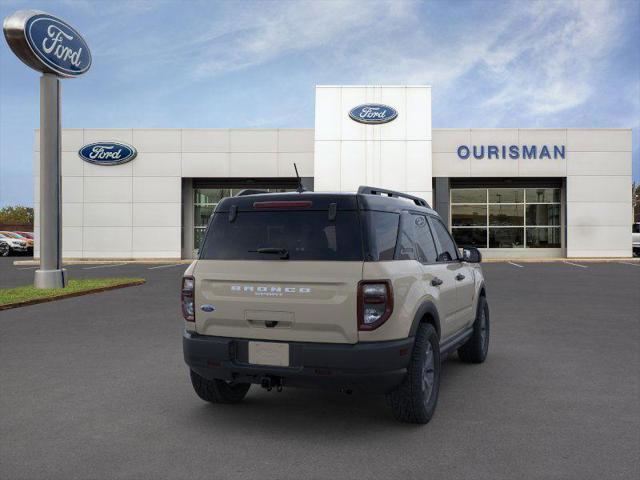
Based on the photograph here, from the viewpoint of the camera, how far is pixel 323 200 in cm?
418

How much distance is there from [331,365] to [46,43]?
548 inches

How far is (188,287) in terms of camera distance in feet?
14.3

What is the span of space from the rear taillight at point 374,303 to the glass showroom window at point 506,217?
27.2 metres

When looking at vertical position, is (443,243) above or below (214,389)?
above

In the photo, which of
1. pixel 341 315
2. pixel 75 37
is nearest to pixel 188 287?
pixel 341 315

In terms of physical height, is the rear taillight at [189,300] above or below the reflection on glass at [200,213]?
below

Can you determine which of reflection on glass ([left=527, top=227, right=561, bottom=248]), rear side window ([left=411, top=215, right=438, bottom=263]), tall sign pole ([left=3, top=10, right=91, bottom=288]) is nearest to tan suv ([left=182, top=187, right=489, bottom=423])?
rear side window ([left=411, top=215, right=438, bottom=263])

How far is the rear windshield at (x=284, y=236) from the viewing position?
159 inches

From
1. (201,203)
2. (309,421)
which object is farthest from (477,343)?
(201,203)

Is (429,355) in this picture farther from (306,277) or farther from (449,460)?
(306,277)

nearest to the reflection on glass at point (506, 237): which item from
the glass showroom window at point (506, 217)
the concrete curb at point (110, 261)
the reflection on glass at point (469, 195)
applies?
the glass showroom window at point (506, 217)

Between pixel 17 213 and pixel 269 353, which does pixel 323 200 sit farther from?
pixel 17 213

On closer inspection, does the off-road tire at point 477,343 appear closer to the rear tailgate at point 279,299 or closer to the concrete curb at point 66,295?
the rear tailgate at point 279,299

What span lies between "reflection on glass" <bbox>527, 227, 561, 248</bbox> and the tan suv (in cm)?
2778
